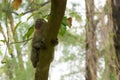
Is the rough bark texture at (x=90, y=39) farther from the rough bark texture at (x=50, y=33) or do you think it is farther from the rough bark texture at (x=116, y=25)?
the rough bark texture at (x=50, y=33)

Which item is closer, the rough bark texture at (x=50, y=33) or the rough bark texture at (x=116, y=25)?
the rough bark texture at (x=50, y=33)

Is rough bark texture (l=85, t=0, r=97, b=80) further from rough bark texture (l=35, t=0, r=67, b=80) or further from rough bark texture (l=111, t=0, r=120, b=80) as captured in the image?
rough bark texture (l=35, t=0, r=67, b=80)

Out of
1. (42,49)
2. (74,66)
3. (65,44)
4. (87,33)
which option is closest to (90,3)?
(87,33)

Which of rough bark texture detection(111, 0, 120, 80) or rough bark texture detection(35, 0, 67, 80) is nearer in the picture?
rough bark texture detection(35, 0, 67, 80)

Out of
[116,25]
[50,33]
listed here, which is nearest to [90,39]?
[116,25]

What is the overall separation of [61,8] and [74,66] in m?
2.75

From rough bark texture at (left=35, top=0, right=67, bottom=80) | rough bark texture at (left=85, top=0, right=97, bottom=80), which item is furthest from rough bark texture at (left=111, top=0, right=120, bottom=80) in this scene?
rough bark texture at (left=35, top=0, right=67, bottom=80)

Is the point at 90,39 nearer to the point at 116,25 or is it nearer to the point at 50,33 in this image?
the point at 116,25

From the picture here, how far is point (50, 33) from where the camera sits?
0.74 meters

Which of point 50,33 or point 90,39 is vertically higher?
point 50,33

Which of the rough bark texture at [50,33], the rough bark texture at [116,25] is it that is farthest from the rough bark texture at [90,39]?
the rough bark texture at [50,33]

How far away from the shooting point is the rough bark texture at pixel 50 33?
0.69 m

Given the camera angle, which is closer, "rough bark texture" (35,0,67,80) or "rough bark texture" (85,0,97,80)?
"rough bark texture" (35,0,67,80)

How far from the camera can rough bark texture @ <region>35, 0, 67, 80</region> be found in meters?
0.69
